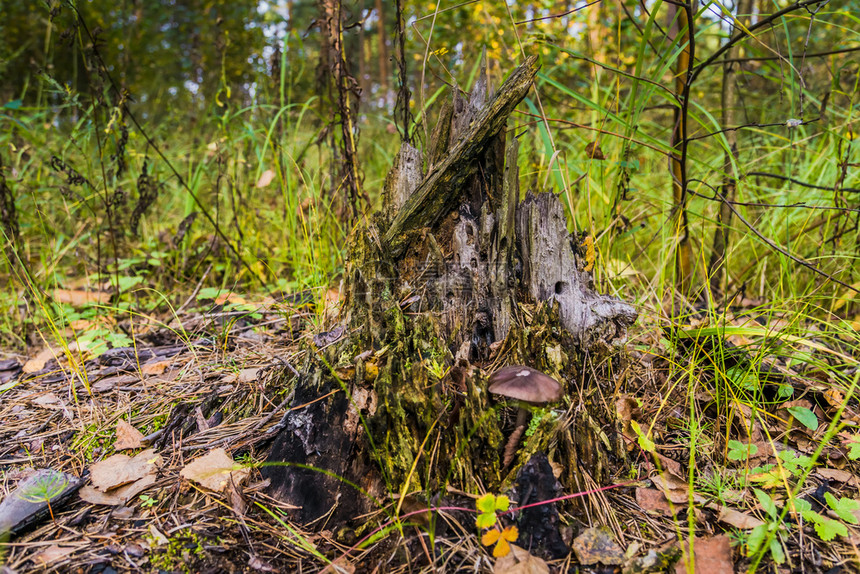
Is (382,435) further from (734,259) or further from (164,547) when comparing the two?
(734,259)

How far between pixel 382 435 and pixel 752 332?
136 centimetres

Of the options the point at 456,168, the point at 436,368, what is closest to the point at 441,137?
the point at 456,168

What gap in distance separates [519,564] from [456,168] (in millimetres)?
1109

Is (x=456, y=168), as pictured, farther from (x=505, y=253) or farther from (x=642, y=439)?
(x=642, y=439)

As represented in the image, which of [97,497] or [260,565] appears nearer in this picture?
[260,565]

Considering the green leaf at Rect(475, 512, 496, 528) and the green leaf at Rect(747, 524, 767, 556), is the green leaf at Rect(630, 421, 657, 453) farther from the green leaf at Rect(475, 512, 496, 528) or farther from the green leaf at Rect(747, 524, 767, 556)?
the green leaf at Rect(475, 512, 496, 528)

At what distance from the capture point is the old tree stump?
1.32 meters

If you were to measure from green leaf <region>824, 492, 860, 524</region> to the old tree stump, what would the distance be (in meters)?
0.58

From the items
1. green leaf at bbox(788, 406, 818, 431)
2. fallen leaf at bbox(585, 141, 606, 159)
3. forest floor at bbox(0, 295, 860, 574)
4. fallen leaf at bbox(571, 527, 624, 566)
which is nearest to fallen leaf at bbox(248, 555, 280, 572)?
forest floor at bbox(0, 295, 860, 574)

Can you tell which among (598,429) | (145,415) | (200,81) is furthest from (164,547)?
(200,81)

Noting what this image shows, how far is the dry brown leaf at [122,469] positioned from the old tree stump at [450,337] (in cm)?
39

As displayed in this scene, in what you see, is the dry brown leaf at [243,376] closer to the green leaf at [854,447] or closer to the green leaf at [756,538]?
the green leaf at [756,538]

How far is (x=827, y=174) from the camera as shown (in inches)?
116

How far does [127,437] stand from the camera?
5.34ft
